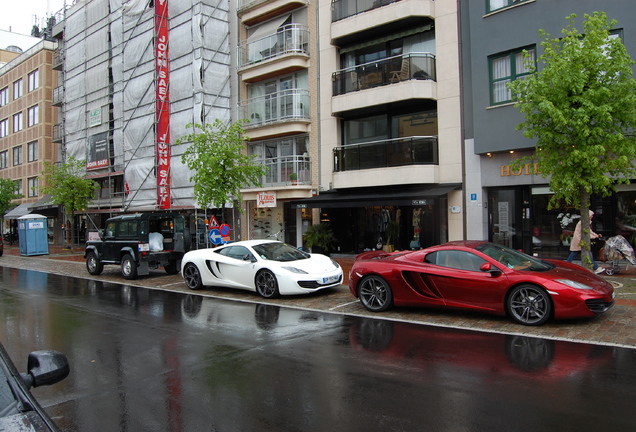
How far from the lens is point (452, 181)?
57.1 feet

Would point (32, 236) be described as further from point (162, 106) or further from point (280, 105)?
point (280, 105)

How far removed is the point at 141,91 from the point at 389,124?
1558 centimetres

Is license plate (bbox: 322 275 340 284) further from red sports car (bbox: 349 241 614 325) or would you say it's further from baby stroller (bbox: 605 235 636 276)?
baby stroller (bbox: 605 235 636 276)

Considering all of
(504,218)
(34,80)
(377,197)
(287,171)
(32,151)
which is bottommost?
(504,218)

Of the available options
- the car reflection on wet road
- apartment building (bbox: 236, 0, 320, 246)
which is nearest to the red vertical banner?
apartment building (bbox: 236, 0, 320, 246)

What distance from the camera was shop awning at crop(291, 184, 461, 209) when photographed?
54.5 ft

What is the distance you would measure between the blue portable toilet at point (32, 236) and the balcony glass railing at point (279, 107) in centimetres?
1457

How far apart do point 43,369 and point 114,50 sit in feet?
103

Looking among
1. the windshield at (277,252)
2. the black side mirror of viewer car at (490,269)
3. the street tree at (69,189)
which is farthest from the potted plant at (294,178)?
the street tree at (69,189)

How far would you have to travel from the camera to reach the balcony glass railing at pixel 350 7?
749 inches

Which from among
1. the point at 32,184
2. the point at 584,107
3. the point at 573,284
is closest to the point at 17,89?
the point at 32,184

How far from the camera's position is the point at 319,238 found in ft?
65.7

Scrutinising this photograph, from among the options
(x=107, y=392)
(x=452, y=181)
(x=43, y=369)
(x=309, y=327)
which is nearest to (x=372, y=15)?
(x=452, y=181)

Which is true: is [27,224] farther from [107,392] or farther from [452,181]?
[107,392]
